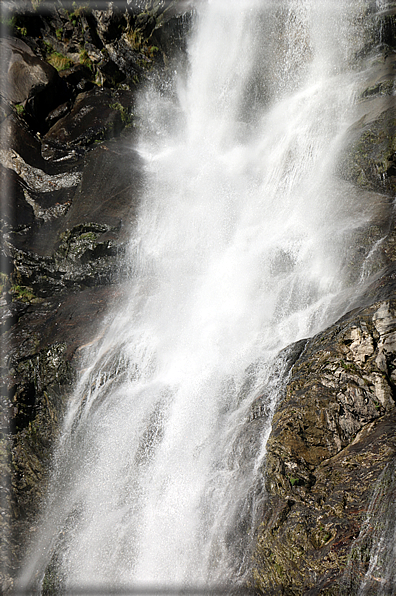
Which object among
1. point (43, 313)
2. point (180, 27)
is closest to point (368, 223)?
point (43, 313)

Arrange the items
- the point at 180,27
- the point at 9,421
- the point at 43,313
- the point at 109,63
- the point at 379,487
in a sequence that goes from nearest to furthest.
Answer: the point at 379,487 → the point at 9,421 → the point at 43,313 → the point at 180,27 → the point at 109,63

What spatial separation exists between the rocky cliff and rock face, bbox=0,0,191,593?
41mm

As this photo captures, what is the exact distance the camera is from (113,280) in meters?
10.6

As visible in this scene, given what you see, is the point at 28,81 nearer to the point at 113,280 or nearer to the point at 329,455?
the point at 113,280

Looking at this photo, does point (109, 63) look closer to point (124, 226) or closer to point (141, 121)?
point (141, 121)

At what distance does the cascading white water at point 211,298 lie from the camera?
5277 mm

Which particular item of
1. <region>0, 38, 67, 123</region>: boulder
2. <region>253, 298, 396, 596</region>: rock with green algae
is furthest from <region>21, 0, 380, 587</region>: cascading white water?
<region>0, 38, 67, 123</region>: boulder

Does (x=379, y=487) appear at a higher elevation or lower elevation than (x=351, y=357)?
lower

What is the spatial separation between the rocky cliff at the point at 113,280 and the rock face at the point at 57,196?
41 mm

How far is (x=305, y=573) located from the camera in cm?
351

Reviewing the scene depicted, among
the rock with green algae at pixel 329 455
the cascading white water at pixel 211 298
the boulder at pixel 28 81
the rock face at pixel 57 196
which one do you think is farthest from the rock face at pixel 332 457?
the boulder at pixel 28 81

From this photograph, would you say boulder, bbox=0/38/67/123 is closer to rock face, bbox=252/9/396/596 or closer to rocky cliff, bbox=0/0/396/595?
rocky cliff, bbox=0/0/396/595

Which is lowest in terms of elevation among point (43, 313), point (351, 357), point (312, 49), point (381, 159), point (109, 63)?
point (351, 357)

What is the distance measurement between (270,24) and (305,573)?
47.4 ft
